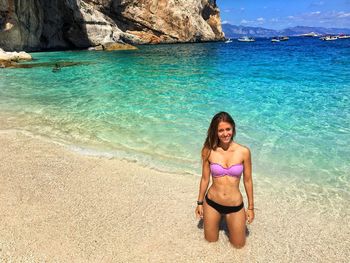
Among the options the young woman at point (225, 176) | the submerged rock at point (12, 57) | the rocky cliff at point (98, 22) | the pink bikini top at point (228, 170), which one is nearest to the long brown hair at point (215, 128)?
the young woman at point (225, 176)

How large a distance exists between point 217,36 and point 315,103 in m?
93.5

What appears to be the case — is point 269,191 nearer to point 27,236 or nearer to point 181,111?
point 27,236

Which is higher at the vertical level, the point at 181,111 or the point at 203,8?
the point at 203,8

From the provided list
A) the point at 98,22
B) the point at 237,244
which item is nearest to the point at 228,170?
the point at 237,244

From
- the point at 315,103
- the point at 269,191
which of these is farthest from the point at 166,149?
the point at 315,103

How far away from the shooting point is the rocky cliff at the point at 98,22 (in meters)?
→ 47.0

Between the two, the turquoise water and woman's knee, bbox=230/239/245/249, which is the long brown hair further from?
the turquoise water

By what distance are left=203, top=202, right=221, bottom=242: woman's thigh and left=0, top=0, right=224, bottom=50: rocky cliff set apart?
152 feet

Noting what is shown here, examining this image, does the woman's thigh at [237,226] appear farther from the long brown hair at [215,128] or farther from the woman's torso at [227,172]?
the long brown hair at [215,128]

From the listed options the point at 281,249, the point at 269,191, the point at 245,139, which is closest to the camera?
the point at 281,249

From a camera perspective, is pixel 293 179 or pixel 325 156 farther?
pixel 325 156

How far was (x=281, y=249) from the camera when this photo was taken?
461 cm

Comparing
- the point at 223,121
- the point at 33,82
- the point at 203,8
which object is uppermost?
the point at 203,8

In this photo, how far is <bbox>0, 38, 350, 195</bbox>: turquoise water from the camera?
7980 mm
